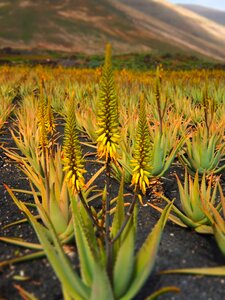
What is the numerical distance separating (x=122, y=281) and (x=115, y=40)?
338 feet

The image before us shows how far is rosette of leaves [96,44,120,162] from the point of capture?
169cm

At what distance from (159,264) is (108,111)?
1.13 m

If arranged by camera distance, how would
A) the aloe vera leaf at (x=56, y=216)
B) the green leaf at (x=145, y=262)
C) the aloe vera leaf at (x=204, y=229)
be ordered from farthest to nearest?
the aloe vera leaf at (x=204, y=229), the aloe vera leaf at (x=56, y=216), the green leaf at (x=145, y=262)

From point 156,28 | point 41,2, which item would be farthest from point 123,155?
point 156,28

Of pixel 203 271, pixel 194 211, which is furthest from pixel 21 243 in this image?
pixel 194 211

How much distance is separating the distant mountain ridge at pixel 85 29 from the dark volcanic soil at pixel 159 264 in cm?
8089

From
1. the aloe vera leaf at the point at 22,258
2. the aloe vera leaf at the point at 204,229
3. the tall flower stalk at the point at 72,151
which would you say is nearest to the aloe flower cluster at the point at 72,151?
the tall flower stalk at the point at 72,151

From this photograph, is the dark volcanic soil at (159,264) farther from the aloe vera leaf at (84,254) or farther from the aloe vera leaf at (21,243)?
the aloe vera leaf at (84,254)

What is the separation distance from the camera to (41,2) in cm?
10931

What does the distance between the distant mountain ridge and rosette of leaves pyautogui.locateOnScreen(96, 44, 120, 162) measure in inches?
3218

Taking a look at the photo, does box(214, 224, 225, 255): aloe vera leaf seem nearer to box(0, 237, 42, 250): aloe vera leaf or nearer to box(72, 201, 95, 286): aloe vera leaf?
box(72, 201, 95, 286): aloe vera leaf

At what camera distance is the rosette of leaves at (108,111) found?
1692mm

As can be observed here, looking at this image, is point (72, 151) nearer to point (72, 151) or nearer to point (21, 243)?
point (72, 151)

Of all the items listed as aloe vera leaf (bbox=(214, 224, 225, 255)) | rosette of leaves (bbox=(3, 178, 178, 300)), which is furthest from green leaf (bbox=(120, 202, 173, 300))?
aloe vera leaf (bbox=(214, 224, 225, 255))
